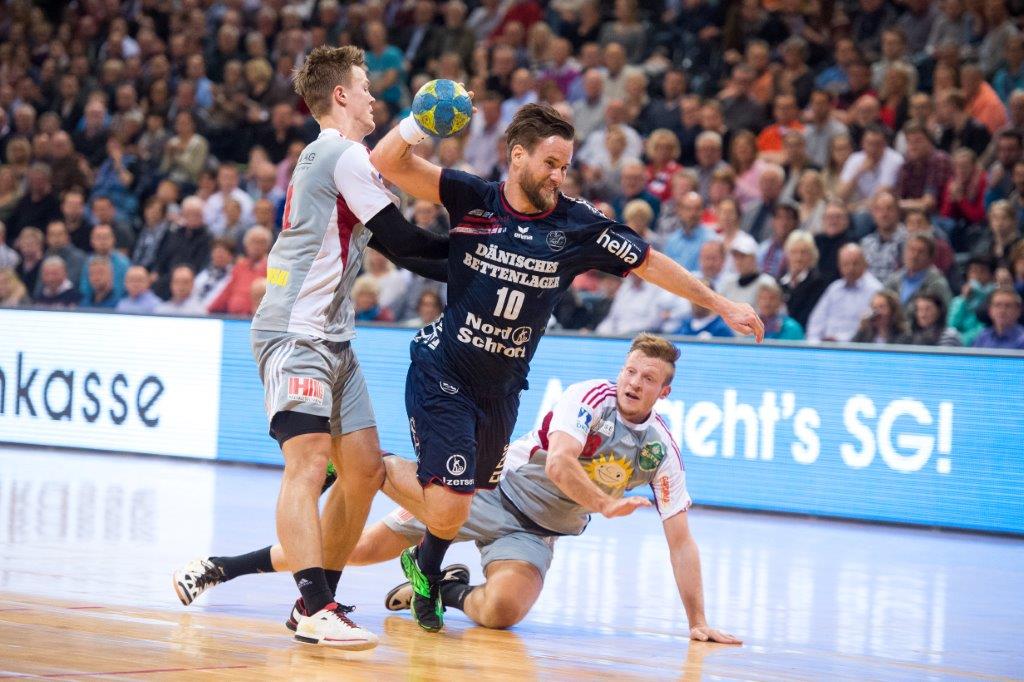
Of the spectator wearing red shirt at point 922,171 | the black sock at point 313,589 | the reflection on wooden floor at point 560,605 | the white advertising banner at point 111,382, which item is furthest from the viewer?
the white advertising banner at point 111,382

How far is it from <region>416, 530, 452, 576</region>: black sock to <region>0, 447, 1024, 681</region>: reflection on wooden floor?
0.29 m

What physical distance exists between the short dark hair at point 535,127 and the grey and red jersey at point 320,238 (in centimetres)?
60

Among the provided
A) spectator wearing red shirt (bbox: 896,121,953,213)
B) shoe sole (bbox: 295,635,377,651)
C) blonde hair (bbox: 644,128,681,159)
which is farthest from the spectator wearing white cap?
shoe sole (bbox: 295,635,377,651)

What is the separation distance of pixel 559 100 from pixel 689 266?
3.27 meters

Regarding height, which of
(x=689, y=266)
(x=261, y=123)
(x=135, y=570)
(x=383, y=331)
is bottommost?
(x=135, y=570)

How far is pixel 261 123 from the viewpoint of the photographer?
18.1m

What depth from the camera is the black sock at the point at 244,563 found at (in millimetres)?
6353

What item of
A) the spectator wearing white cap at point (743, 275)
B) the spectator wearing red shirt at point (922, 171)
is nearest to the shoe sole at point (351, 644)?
the spectator wearing white cap at point (743, 275)

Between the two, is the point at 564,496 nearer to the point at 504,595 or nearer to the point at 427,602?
the point at 504,595

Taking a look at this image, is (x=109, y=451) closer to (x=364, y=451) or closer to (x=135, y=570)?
(x=135, y=570)

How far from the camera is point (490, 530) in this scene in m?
6.72

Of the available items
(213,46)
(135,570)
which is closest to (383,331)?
(135,570)

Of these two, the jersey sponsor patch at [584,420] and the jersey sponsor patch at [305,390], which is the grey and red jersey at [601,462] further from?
the jersey sponsor patch at [305,390]

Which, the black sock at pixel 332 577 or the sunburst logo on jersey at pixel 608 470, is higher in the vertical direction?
the sunburst logo on jersey at pixel 608 470
